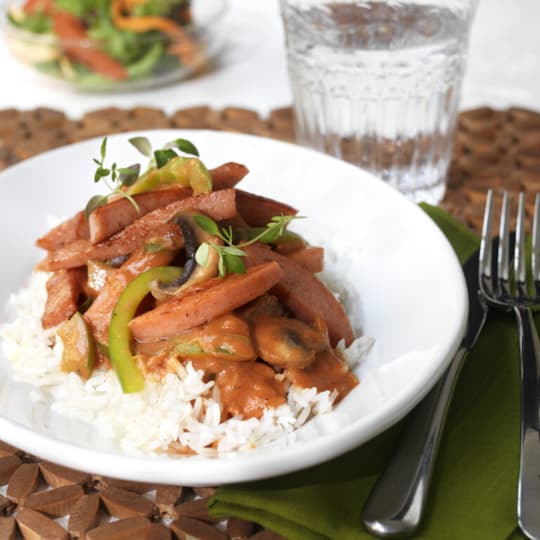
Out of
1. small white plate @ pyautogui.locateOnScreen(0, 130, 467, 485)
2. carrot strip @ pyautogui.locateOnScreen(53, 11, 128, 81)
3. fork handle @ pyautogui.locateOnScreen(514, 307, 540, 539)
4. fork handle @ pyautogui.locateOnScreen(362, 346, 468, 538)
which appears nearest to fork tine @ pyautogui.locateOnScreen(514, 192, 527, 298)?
fork handle @ pyautogui.locateOnScreen(514, 307, 540, 539)

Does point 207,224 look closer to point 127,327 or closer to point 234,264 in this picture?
point 234,264

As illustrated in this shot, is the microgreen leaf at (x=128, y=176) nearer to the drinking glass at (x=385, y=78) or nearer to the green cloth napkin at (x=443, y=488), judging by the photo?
the green cloth napkin at (x=443, y=488)

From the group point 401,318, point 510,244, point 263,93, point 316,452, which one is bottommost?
point 263,93

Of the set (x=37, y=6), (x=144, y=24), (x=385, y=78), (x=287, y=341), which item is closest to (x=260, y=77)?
(x=144, y=24)

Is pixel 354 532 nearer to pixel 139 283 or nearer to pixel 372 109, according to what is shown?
pixel 139 283

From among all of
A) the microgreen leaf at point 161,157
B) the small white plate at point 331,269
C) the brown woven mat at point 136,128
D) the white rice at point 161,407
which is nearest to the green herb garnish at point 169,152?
the microgreen leaf at point 161,157

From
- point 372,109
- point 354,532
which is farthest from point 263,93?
point 354,532
